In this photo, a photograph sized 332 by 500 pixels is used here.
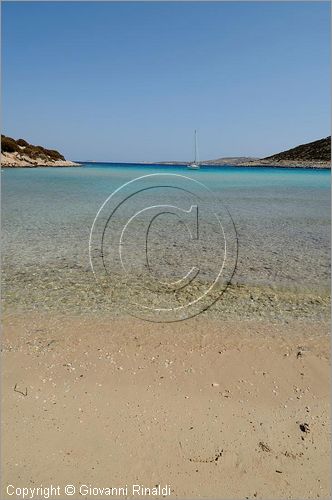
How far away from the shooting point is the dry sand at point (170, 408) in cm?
314

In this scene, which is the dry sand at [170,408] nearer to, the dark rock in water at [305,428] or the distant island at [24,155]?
the dark rock in water at [305,428]

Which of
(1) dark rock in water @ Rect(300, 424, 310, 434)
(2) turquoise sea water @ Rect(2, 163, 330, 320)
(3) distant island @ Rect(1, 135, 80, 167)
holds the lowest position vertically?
(1) dark rock in water @ Rect(300, 424, 310, 434)

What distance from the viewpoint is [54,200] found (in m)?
22.6

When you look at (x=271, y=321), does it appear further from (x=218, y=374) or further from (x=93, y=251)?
(x=93, y=251)

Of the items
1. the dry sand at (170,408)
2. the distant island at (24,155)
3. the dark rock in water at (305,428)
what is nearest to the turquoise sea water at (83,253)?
the dry sand at (170,408)

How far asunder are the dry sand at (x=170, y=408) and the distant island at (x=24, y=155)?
2279 inches

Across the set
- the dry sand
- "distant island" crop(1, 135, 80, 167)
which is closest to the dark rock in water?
the dry sand

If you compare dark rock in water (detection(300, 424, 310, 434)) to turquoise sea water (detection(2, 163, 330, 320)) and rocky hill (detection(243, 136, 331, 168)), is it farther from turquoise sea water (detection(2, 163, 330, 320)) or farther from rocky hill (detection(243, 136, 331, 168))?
rocky hill (detection(243, 136, 331, 168))

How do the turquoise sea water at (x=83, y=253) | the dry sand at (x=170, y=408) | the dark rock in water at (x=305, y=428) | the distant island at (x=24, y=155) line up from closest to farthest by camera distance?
the dry sand at (x=170, y=408), the dark rock in water at (x=305, y=428), the turquoise sea water at (x=83, y=253), the distant island at (x=24, y=155)

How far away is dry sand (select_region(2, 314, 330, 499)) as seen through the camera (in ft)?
10.3

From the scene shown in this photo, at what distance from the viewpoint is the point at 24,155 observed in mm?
66688

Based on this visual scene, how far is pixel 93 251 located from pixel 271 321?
585cm

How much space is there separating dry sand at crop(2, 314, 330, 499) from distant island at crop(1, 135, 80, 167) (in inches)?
2279

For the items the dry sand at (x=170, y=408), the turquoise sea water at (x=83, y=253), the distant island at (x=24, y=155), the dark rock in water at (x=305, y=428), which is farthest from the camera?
the distant island at (x=24, y=155)
